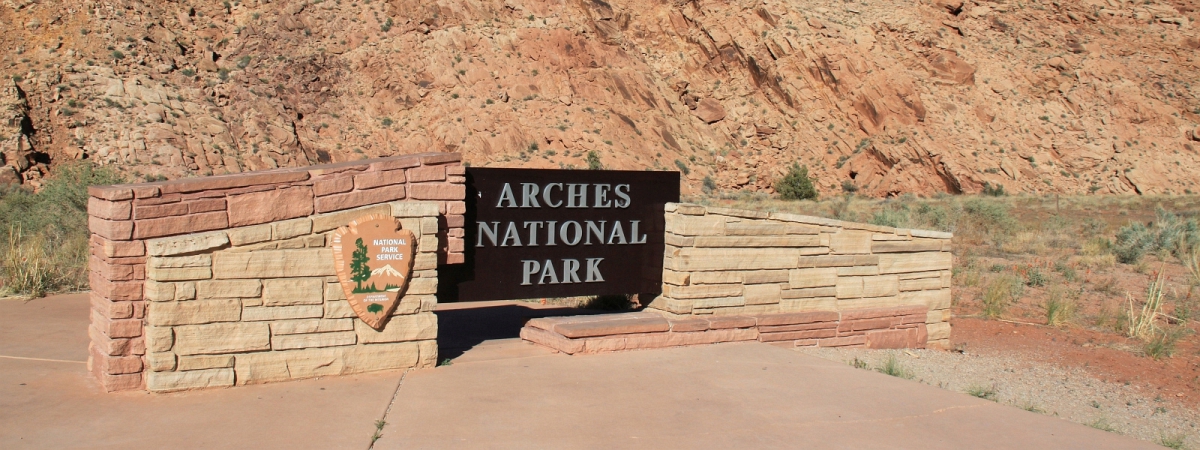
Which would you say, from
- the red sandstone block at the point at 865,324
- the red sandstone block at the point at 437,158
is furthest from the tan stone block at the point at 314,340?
the red sandstone block at the point at 865,324

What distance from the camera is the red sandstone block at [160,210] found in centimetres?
600

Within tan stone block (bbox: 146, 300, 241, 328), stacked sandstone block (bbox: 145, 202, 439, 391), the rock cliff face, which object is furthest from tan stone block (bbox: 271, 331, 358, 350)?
the rock cliff face

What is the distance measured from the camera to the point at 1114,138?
4025 centimetres

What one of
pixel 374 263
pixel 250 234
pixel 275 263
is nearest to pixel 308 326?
pixel 275 263

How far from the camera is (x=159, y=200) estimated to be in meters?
6.07

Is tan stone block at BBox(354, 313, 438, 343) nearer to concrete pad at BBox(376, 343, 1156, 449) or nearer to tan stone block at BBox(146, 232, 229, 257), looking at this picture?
concrete pad at BBox(376, 343, 1156, 449)

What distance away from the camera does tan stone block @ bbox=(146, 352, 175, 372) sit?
19.8 feet

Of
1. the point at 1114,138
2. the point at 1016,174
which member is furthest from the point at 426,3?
the point at 1114,138

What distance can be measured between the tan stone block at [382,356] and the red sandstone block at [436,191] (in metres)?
1.12

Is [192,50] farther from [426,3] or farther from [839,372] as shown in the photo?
[839,372]

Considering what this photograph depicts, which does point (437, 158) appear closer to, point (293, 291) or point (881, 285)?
point (293, 291)

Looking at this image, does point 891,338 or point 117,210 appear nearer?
point 117,210

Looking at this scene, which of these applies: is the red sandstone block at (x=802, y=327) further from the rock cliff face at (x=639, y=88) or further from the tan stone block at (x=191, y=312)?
the rock cliff face at (x=639, y=88)

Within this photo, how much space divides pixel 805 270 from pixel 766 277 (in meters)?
0.48
